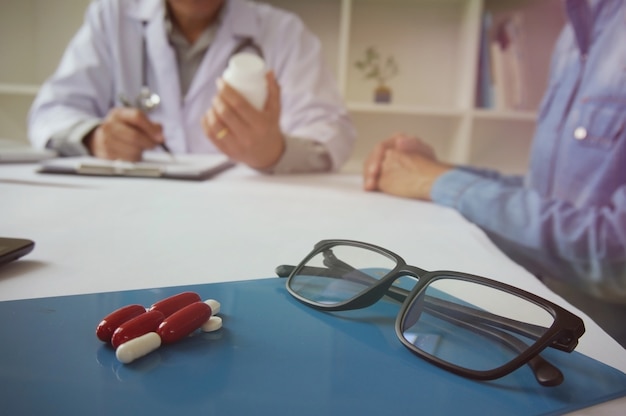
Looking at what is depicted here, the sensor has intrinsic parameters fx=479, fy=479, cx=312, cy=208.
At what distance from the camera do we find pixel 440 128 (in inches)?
59.5

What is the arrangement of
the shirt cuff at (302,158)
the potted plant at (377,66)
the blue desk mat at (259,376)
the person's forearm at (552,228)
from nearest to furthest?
1. the blue desk mat at (259,376)
2. the person's forearm at (552,228)
3. the shirt cuff at (302,158)
4. the potted plant at (377,66)

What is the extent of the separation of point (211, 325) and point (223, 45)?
87 cm

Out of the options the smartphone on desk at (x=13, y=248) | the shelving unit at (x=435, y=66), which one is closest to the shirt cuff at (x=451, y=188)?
the smartphone on desk at (x=13, y=248)

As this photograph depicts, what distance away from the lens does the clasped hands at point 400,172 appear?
53 centimetres

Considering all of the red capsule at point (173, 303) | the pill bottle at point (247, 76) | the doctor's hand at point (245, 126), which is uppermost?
the pill bottle at point (247, 76)

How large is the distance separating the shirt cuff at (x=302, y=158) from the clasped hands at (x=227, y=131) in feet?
0.03

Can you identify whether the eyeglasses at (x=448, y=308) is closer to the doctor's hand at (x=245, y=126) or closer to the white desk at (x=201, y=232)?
the white desk at (x=201, y=232)

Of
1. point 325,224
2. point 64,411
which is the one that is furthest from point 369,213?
point 64,411

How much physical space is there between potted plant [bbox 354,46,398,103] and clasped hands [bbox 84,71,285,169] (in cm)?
86

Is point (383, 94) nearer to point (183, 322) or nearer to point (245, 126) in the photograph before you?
point (245, 126)

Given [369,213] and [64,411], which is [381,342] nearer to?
[64,411]

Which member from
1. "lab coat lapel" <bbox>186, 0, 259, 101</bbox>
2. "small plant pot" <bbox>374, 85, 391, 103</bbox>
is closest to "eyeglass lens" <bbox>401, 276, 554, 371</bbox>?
"lab coat lapel" <bbox>186, 0, 259, 101</bbox>

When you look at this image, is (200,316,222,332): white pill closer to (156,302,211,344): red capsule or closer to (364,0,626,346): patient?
(156,302,211,344): red capsule

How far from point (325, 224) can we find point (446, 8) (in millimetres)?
1272
